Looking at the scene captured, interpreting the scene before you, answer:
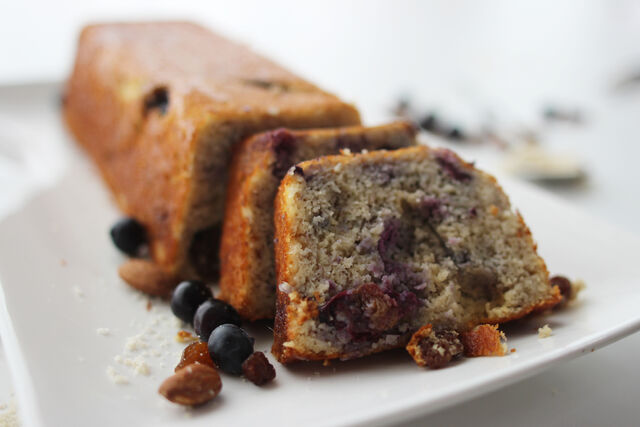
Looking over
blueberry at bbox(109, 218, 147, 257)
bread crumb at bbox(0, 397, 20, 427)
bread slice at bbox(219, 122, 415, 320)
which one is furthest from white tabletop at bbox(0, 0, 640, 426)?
bread slice at bbox(219, 122, 415, 320)

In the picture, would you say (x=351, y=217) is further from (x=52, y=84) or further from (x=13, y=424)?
(x=52, y=84)

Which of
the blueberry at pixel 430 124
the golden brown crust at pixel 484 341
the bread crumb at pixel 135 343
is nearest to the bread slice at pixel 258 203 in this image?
the bread crumb at pixel 135 343

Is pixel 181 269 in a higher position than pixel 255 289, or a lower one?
lower

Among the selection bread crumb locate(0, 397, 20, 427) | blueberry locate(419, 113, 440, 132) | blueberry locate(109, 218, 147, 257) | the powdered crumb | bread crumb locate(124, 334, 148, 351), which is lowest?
bread crumb locate(0, 397, 20, 427)

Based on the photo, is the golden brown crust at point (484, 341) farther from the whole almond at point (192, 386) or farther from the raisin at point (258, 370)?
the whole almond at point (192, 386)

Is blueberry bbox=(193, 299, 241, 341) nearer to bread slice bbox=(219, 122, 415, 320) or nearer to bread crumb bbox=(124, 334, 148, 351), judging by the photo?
bread slice bbox=(219, 122, 415, 320)

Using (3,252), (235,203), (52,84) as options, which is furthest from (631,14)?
(3,252)
